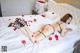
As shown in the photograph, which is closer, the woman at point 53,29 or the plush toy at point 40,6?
the woman at point 53,29

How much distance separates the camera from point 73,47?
165 centimetres

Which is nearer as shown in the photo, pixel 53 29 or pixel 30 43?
pixel 30 43

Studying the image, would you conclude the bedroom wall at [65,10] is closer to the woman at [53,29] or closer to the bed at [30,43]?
the woman at [53,29]

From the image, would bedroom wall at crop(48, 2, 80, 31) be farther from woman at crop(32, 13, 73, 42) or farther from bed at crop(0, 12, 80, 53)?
bed at crop(0, 12, 80, 53)

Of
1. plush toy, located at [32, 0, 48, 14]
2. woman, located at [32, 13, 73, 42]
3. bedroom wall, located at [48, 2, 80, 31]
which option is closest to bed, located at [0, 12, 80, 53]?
woman, located at [32, 13, 73, 42]

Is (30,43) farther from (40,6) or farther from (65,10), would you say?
(40,6)

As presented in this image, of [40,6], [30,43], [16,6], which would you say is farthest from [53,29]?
[16,6]

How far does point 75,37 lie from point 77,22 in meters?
0.29

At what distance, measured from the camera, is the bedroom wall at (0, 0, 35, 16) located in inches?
102

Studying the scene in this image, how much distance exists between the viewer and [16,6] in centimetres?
263

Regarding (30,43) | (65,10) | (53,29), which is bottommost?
(30,43)

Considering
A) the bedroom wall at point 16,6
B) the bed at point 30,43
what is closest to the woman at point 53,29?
the bed at point 30,43

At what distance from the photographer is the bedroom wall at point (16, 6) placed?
2.58 metres

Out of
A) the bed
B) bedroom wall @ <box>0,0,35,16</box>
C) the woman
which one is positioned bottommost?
the bed
